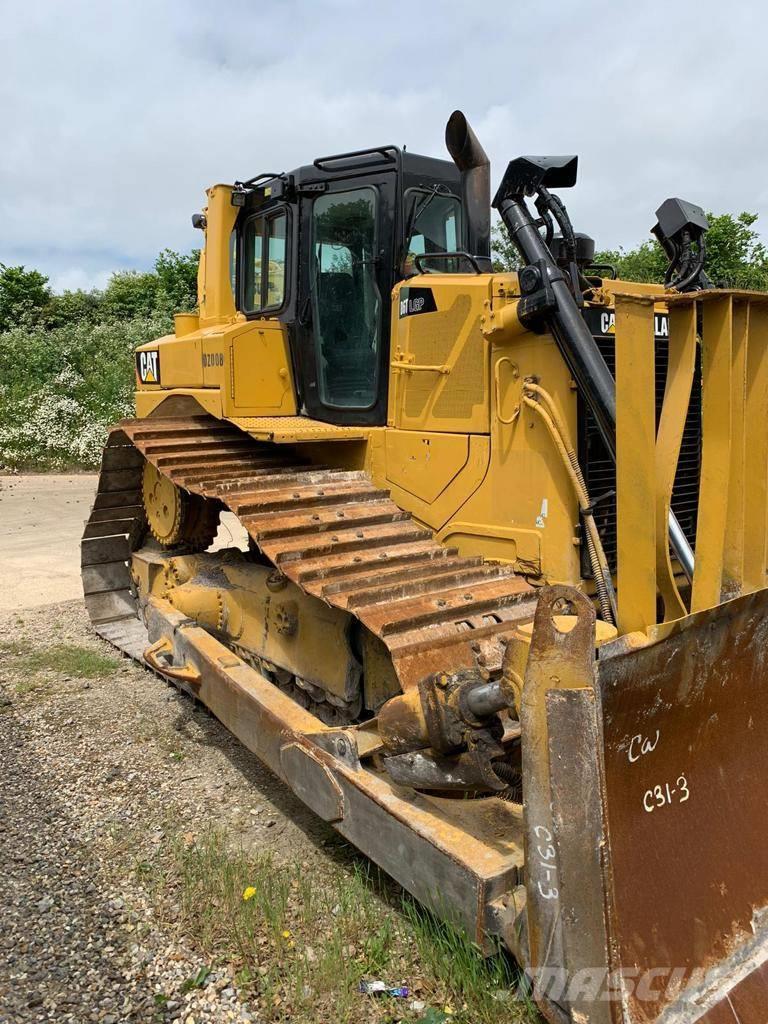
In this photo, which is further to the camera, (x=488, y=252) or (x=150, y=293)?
(x=150, y=293)

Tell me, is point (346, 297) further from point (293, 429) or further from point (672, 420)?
point (672, 420)

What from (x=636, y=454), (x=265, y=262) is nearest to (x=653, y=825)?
(x=636, y=454)

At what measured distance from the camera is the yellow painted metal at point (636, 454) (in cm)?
218

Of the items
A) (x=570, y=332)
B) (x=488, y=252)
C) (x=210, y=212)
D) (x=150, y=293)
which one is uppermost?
(x=150, y=293)

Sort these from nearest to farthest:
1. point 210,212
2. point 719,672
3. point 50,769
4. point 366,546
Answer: point 719,672 < point 366,546 < point 50,769 < point 210,212

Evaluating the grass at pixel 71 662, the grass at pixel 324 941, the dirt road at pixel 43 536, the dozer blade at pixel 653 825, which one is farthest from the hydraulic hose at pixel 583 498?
the dirt road at pixel 43 536

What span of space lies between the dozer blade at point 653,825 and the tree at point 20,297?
29.0m


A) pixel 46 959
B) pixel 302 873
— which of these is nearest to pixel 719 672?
pixel 302 873

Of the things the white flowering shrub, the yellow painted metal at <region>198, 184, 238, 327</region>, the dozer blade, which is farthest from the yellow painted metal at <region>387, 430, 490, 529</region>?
the white flowering shrub

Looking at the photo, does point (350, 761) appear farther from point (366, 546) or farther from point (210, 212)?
point (210, 212)

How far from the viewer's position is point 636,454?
220cm

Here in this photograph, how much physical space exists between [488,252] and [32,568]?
6.34m

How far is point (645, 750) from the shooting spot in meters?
2.19

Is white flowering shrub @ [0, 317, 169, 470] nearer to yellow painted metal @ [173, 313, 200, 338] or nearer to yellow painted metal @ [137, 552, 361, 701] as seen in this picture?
yellow painted metal @ [173, 313, 200, 338]
